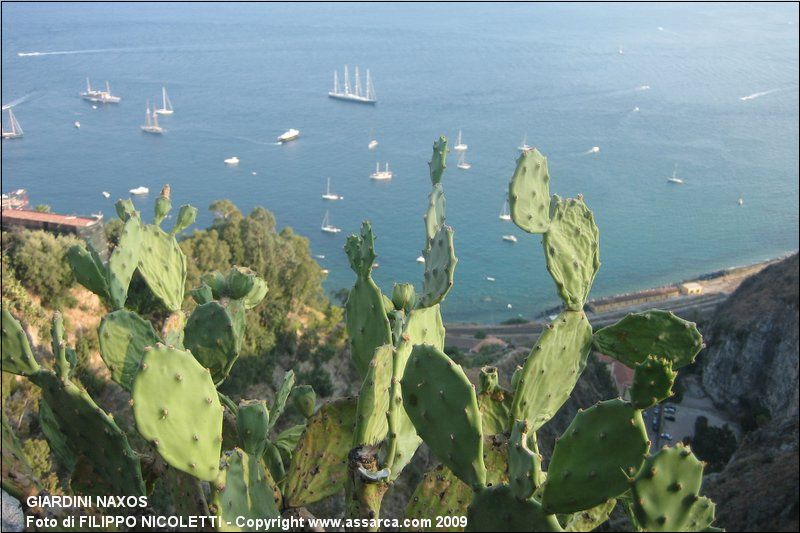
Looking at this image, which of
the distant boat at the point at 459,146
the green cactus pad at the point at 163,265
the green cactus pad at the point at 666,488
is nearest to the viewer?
the green cactus pad at the point at 666,488

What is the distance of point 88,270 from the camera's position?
2.00 metres

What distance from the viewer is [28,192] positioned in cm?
2348

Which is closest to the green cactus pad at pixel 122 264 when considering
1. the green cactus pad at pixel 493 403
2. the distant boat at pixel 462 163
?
the green cactus pad at pixel 493 403

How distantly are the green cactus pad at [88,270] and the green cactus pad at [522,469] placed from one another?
1355mm

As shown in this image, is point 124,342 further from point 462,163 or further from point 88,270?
point 462,163

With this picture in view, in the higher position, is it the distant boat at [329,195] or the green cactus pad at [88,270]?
the green cactus pad at [88,270]

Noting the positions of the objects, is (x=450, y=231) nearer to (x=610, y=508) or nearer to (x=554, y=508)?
(x=554, y=508)

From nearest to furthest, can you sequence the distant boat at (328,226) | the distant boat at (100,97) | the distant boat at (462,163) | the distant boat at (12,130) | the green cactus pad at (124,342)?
the green cactus pad at (124,342), the distant boat at (328,226), the distant boat at (12,130), the distant boat at (462,163), the distant boat at (100,97)

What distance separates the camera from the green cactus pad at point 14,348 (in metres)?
1.50

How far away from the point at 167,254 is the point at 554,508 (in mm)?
1487

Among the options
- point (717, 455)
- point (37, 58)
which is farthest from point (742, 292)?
point (37, 58)

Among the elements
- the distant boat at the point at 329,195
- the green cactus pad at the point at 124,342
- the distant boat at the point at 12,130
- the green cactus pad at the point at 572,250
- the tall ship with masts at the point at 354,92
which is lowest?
the distant boat at the point at 329,195

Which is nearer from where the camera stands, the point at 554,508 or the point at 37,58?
the point at 554,508

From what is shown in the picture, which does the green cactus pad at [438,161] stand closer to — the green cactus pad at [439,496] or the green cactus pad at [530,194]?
the green cactus pad at [530,194]
